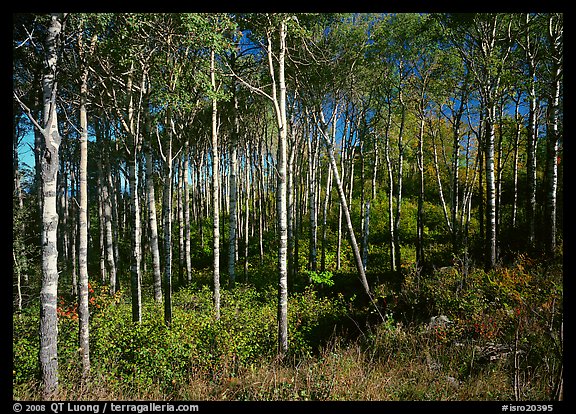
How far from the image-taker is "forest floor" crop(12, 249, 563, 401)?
450 centimetres

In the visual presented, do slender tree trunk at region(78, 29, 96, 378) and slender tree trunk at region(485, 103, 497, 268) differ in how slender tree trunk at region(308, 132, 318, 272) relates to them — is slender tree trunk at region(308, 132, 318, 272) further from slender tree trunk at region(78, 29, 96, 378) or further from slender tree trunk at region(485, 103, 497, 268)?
slender tree trunk at region(78, 29, 96, 378)

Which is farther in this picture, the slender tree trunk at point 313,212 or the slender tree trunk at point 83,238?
the slender tree trunk at point 313,212

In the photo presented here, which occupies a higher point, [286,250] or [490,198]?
[490,198]

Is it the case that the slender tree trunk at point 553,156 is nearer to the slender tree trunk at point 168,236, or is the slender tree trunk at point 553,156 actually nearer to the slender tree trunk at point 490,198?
the slender tree trunk at point 490,198

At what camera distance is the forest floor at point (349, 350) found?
4.50 metres

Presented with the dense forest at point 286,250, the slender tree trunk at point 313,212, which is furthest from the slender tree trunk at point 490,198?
A: the slender tree trunk at point 313,212

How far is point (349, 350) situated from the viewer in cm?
608

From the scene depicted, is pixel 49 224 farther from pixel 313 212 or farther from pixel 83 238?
pixel 313 212

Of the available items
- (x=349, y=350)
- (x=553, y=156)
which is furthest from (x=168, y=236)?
(x=553, y=156)

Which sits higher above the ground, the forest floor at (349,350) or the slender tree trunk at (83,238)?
the slender tree trunk at (83,238)

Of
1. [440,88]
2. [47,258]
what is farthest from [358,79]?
[47,258]
